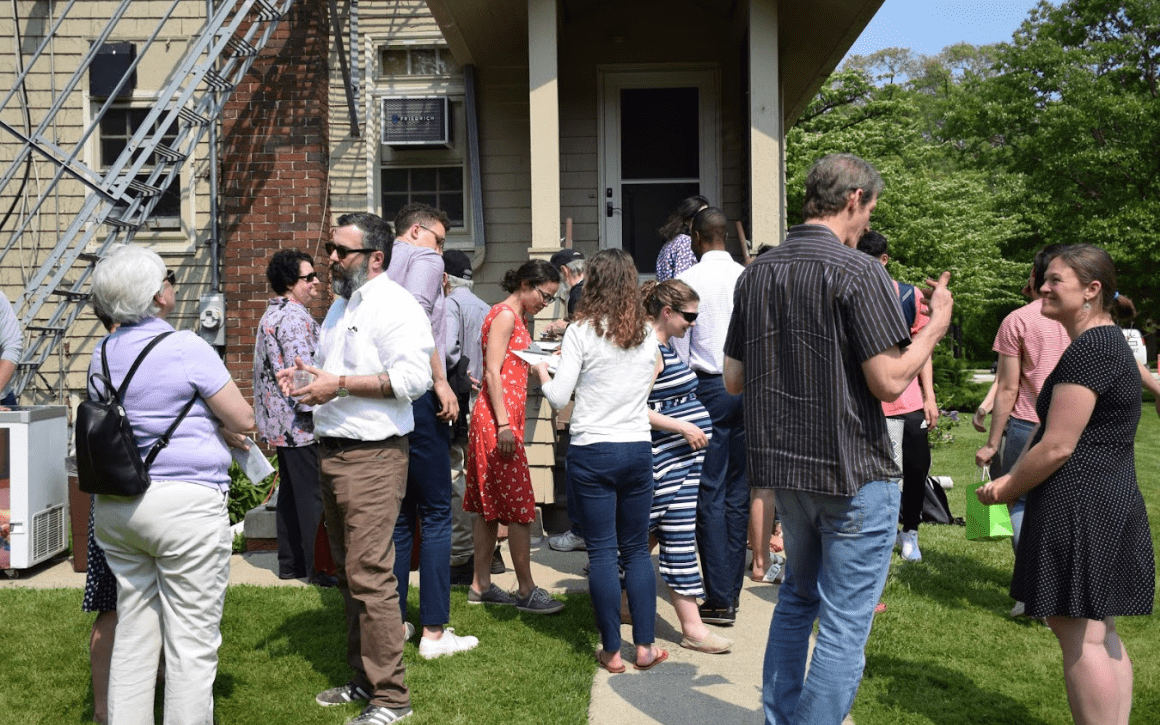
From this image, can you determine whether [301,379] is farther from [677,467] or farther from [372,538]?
[677,467]

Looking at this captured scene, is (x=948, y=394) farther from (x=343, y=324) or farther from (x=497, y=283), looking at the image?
(x=343, y=324)

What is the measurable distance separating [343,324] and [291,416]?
2.38 m

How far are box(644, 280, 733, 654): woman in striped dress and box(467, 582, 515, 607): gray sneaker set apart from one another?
1145mm

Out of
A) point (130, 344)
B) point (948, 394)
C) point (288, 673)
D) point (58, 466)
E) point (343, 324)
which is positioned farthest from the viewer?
point (948, 394)

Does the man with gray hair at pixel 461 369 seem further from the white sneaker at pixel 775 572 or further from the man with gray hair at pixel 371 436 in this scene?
the man with gray hair at pixel 371 436

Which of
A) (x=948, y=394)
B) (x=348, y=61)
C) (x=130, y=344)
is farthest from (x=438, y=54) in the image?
(x=948, y=394)

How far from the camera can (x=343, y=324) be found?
4.23 metres

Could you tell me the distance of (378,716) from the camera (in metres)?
4.14

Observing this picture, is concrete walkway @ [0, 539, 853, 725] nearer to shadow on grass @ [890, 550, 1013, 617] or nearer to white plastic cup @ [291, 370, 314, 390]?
shadow on grass @ [890, 550, 1013, 617]

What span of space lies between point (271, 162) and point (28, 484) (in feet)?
17.7

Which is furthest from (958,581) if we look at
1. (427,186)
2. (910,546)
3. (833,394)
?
(427,186)

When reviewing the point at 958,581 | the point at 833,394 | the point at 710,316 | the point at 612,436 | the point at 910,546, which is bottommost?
the point at 958,581

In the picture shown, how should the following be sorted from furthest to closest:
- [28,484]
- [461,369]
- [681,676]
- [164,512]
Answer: [28,484] → [461,369] → [681,676] → [164,512]

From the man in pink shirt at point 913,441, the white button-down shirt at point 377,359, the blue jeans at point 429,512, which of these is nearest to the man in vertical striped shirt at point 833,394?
the white button-down shirt at point 377,359
